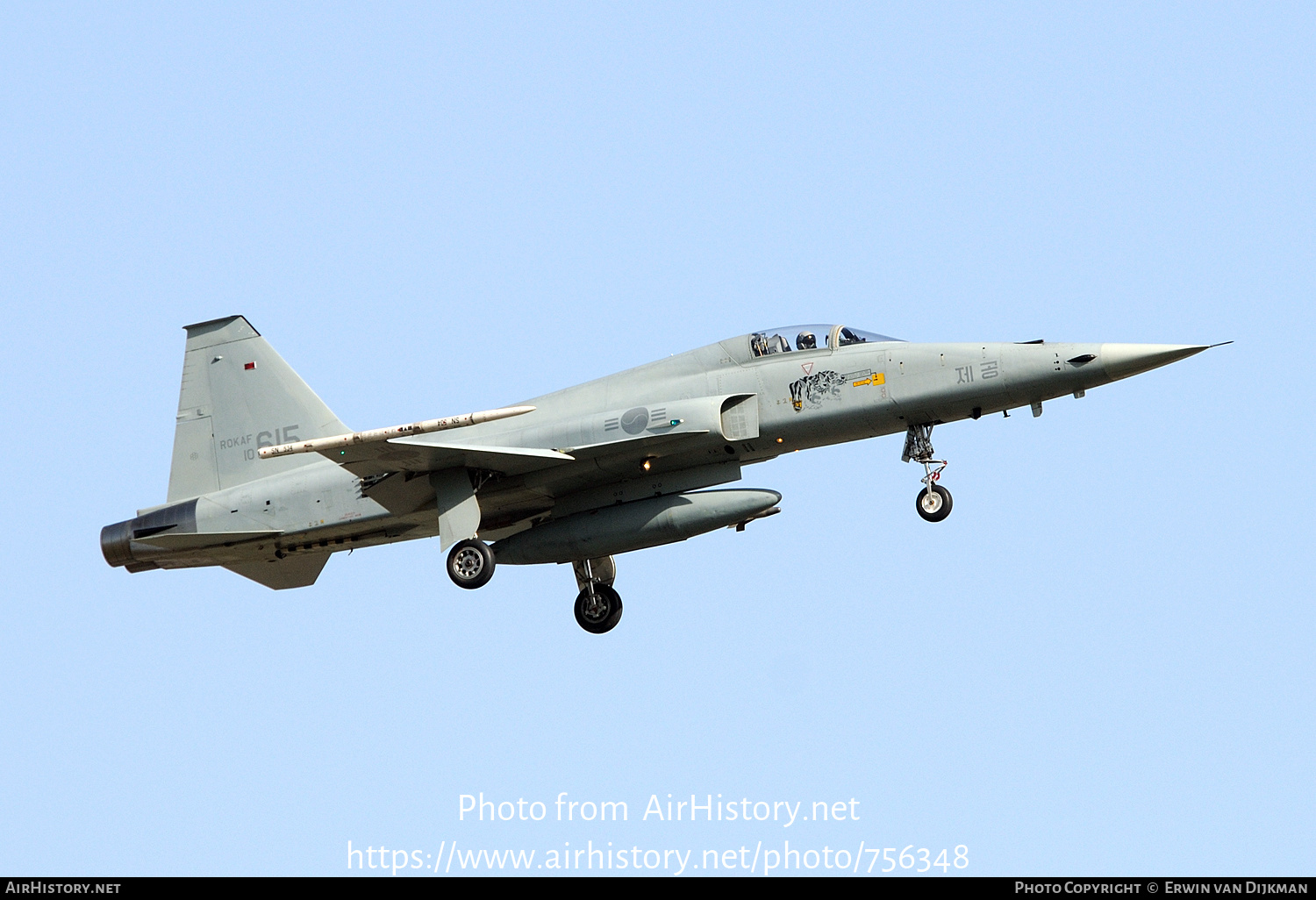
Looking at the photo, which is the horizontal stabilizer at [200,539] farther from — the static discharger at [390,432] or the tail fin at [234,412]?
the static discharger at [390,432]

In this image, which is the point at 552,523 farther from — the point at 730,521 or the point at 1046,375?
the point at 1046,375

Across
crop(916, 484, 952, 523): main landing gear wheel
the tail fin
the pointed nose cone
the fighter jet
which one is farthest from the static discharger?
the pointed nose cone

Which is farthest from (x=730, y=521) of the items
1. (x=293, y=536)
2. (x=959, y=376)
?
(x=293, y=536)

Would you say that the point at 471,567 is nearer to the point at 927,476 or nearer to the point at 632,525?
the point at 632,525

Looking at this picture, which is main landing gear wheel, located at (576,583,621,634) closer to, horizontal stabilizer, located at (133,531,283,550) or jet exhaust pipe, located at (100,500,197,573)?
horizontal stabilizer, located at (133,531,283,550)

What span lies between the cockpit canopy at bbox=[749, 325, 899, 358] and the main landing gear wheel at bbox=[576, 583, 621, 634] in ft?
15.9

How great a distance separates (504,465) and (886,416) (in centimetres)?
A: 522

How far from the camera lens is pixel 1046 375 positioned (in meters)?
19.8

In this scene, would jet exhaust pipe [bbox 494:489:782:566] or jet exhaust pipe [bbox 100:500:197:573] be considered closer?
jet exhaust pipe [bbox 494:489:782:566]

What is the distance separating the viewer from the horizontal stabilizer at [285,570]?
23672mm

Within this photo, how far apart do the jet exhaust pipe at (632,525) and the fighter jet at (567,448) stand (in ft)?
0.09

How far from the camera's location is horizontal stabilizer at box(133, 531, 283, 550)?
22438mm

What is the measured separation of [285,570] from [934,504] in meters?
10.2
